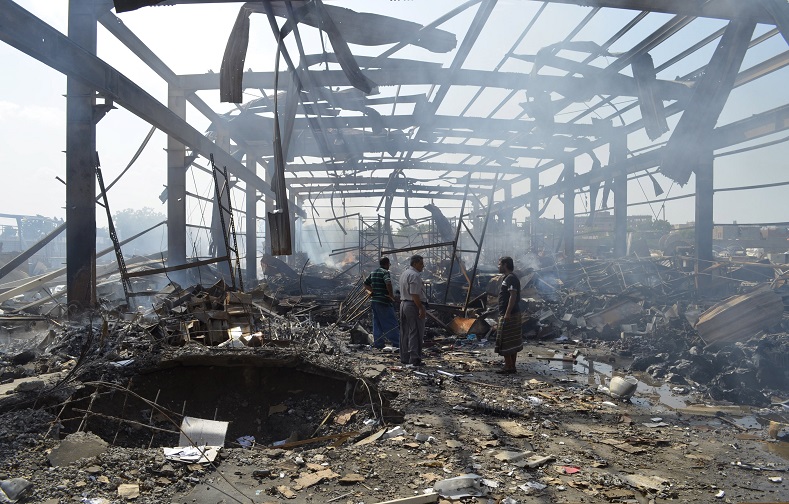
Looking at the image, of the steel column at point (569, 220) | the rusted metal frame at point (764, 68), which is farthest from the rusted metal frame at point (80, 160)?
the steel column at point (569, 220)

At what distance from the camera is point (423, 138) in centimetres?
1382

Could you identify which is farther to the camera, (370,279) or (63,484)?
(370,279)

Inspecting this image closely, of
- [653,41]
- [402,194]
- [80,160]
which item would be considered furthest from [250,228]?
[653,41]

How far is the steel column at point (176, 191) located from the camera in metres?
11.9

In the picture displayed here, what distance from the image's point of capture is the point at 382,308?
976 cm

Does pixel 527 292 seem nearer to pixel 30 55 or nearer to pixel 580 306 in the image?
pixel 580 306

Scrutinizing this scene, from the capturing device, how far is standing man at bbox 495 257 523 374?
7598 millimetres

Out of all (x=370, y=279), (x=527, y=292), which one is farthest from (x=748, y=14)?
(x=527, y=292)

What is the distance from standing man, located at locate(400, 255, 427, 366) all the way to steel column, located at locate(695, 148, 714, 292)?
7.71m

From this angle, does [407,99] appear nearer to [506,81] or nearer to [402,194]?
[506,81]

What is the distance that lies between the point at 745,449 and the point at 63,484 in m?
5.82

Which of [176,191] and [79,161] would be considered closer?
[79,161]

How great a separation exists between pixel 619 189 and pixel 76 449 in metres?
14.9

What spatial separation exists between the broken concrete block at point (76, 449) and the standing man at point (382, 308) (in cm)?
603
